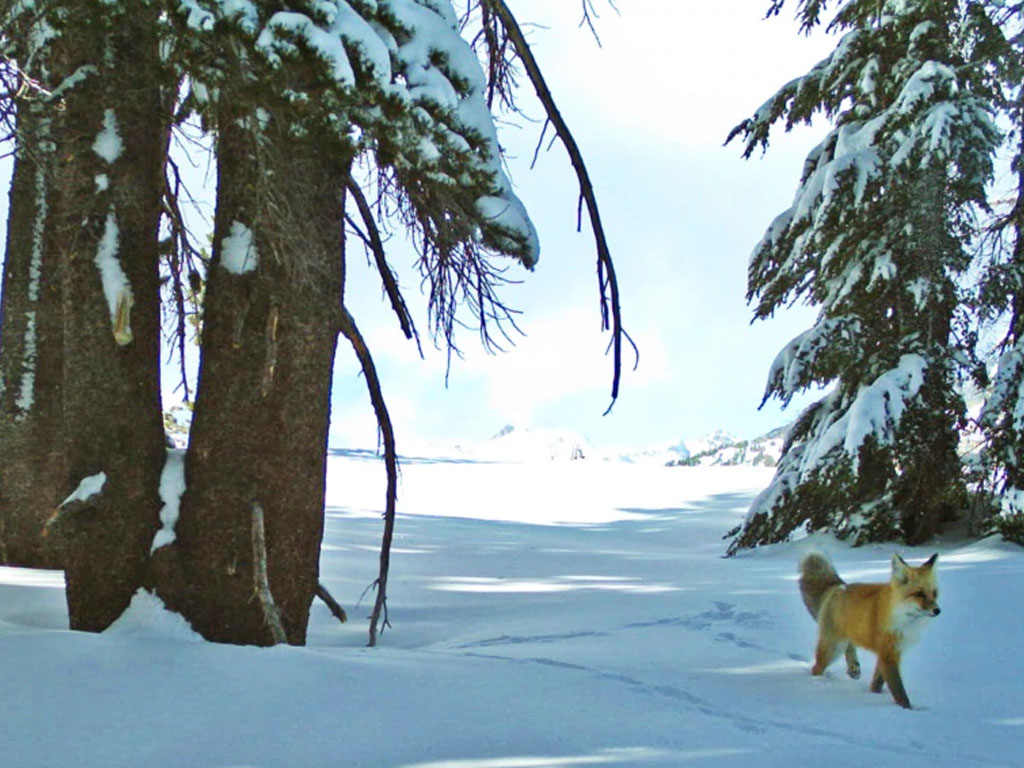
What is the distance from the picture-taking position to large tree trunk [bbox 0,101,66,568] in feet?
24.4

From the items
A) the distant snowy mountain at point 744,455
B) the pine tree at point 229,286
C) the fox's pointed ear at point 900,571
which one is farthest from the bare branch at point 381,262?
the distant snowy mountain at point 744,455

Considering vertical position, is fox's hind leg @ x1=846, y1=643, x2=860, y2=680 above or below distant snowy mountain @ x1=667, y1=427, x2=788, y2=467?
below

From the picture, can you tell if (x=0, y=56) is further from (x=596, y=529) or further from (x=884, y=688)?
(x=596, y=529)

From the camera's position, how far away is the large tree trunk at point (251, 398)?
4336 mm

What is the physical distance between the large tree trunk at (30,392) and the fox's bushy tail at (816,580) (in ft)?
18.8

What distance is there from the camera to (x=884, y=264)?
1020 cm

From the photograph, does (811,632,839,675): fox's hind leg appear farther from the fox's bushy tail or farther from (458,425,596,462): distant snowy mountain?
(458,425,596,462): distant snowy mountain

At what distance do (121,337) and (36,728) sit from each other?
209cm

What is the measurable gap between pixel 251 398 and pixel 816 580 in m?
2.98

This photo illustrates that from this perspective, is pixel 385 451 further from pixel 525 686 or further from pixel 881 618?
pixel 881 618

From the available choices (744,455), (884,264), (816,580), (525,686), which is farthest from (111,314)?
(744,455)

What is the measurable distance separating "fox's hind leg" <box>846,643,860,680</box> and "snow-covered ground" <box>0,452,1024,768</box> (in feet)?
0.47

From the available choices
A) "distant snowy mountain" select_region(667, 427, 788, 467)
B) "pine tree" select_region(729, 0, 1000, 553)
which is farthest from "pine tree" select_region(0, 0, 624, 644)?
"distant snowy mountain" select_region(667, 427, 788, 467)

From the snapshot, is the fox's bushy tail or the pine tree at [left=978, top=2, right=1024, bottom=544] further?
the pine tree at [left=978, top=2, right=1024, bottom=544]
